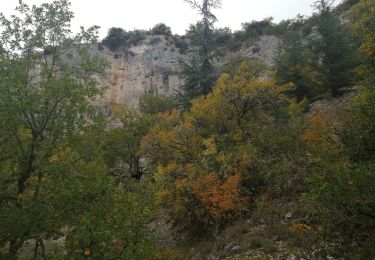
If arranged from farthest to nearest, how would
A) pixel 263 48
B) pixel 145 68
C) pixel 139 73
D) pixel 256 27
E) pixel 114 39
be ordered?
1. pixel 256 27
2. pixel 114 39
3. pixel 263 48
4. pixel 145 68
5. pixel 139 73

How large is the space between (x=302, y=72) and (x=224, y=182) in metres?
18.7

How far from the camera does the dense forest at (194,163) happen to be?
38.1ft

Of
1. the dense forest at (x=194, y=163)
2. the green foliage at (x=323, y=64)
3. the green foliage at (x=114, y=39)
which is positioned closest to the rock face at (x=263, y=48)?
the green foliage at (x=114, y=39)

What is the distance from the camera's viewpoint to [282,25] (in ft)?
212

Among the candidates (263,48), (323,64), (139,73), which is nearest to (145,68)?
(139,73)

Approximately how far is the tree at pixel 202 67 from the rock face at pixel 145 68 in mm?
17456

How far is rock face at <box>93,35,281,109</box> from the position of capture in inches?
2299

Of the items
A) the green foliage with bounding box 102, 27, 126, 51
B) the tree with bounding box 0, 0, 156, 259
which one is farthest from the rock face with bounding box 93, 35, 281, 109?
the tree with bounding box 0, 0, 156, 259

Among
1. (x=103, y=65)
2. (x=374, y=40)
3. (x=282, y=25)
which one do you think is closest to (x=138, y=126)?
(x=374, y=40)

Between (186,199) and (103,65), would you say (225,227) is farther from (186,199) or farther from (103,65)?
(103,65)

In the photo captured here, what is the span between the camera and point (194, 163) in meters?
24.1

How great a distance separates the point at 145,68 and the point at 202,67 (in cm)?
2267

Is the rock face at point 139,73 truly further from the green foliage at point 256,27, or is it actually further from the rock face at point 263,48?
the green foliage at point 256,27

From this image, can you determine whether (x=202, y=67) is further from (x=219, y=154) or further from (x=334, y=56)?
(x=219, y=154)
